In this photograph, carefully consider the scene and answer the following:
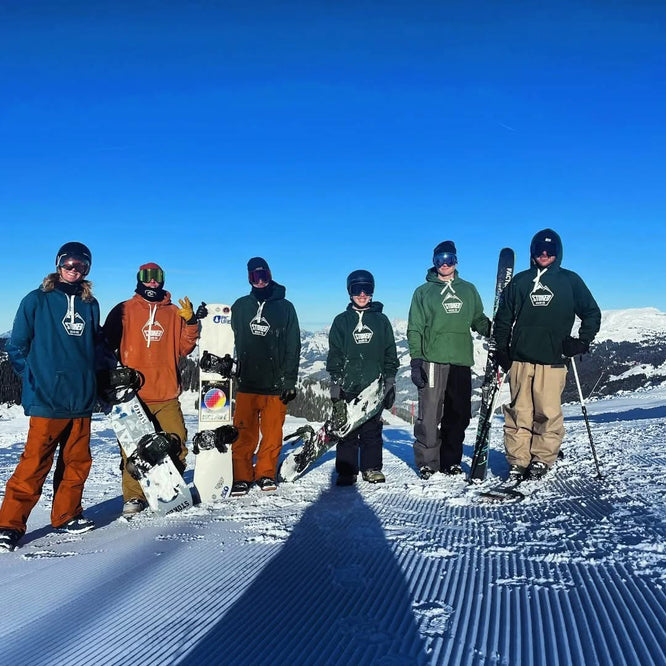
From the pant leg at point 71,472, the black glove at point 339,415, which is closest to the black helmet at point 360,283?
the black glove at point 339,415

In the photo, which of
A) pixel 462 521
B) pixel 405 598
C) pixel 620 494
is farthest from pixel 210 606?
pixel 620 494

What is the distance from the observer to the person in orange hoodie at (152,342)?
4.67m

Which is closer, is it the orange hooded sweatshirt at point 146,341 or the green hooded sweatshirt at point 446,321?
the orange hooded sweatshirt at point 146,341

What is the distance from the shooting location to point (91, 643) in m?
1.99

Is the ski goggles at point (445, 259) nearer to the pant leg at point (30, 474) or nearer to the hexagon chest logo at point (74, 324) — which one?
the hexagon chest logo at point (74, 324)

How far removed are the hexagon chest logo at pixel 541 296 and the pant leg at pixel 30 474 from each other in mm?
4231

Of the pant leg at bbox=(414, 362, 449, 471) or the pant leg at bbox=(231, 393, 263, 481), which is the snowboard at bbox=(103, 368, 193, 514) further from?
the pant leg at bbox=(414, 362, 449, 471)

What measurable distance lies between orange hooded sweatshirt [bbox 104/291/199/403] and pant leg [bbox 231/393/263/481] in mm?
730

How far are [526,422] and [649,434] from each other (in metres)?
2.17

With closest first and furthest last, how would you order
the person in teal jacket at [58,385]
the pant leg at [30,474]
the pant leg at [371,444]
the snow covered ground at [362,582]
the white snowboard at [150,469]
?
1. the snow covered ground at [362,582]
2. the pant leg at [30,474]
3. the person in teal jacket at [58,385]
4. the white snowboard at [150,469]
5. the pant leg at [371,444]

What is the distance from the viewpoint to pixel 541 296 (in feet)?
15.3

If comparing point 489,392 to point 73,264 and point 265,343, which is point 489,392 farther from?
point 73,264

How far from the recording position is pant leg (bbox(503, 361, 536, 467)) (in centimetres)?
475

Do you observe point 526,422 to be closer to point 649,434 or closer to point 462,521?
point 462,521
